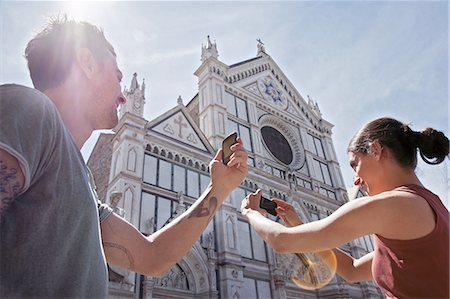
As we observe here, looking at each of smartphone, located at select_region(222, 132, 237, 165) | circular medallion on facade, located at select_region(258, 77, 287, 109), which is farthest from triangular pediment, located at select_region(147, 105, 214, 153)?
smartphone, located at select_region(222, 132, 237, 165)

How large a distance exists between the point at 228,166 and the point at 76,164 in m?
1.14

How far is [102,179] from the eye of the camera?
476 inches

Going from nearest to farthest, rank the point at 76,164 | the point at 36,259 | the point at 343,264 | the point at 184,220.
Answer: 1. the point at 36,259
2. the point at 76,164
3. the point at 184,220
4. the point at 343,264

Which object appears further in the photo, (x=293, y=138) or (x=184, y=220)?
(x=293, y=138)

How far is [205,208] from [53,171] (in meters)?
1.10

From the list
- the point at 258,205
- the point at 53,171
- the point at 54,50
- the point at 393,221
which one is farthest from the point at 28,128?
the point at 258,205

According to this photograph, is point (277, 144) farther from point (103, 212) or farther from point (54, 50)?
point (54, 50)

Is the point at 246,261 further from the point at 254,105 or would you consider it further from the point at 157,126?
the point at 254,105

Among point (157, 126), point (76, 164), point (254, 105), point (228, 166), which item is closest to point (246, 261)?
point (157, 126)

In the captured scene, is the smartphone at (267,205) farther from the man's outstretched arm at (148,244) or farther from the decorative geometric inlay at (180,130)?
the decorative geometric inlay at (180,130)

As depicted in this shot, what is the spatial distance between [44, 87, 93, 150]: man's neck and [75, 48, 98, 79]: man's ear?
6.0 inches

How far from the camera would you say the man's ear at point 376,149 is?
1812mm

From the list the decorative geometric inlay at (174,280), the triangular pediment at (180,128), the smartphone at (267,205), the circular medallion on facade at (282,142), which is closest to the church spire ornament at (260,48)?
the circular medallion on facade at (282,142)

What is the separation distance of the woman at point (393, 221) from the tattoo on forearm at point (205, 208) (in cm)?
32
